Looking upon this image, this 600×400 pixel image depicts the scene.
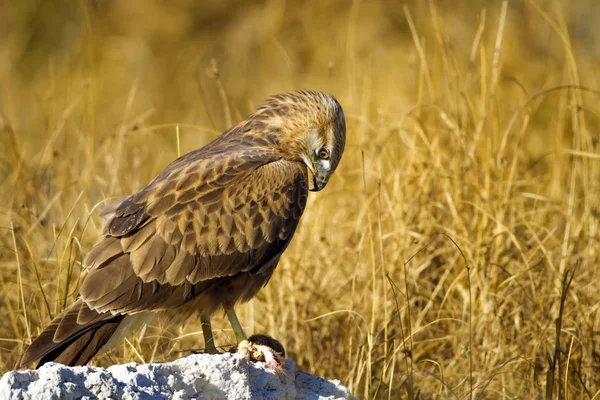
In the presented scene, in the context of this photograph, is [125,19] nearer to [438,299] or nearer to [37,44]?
[37,44]

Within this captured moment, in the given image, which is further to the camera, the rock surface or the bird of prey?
the bird of prey

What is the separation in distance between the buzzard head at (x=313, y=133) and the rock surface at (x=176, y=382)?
1.15 meters

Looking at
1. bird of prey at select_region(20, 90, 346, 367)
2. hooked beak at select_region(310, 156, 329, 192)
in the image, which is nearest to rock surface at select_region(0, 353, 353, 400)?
bird of prey at select_region(20, 90, 346, 367)

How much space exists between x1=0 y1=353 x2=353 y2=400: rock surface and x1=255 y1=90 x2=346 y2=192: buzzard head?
115cm

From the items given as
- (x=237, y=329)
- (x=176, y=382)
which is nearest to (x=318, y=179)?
(x=237, y=329)

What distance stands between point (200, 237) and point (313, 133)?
2.56 feet

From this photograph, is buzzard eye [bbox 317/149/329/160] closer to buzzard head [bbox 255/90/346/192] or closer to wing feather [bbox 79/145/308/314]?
buzzard head [bbox 255/90/346/192]

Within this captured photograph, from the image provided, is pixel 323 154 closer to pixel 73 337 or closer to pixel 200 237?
pixel 200 237

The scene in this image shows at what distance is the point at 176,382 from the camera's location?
313cm

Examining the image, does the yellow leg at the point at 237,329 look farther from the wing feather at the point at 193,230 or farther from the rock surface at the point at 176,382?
the rock surface at the point at 176,382

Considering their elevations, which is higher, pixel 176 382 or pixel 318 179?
pixel 318 179

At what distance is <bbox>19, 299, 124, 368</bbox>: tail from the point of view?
142 inches

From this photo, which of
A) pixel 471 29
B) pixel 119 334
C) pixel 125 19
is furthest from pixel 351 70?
pixel 125 19

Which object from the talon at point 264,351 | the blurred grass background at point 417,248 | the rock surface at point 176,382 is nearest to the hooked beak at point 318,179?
the blurred grass background at point 417,248
